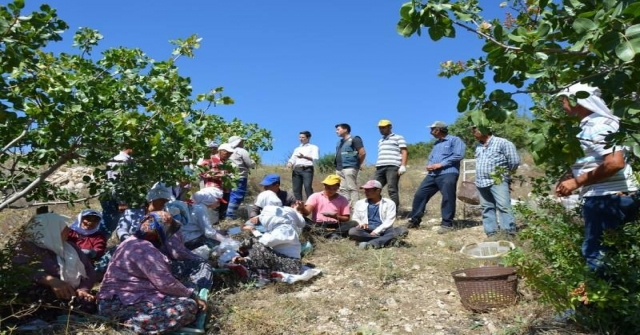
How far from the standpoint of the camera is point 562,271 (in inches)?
140

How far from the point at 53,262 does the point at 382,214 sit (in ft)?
11.8

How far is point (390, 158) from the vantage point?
7691mm

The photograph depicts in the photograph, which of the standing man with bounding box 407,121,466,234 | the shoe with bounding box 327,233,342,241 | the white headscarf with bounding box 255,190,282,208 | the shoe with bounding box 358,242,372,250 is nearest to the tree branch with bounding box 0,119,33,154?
the white headscarf with bounding box 255,190,282,208

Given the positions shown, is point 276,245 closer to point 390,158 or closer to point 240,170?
point 240,170

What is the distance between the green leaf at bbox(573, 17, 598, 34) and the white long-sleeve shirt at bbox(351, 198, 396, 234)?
472 cm

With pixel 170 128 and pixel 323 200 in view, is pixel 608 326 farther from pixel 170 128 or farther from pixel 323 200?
pixel 323 200

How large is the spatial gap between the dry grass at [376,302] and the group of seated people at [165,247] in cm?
29

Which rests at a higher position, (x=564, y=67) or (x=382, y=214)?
(x=564, y=67)

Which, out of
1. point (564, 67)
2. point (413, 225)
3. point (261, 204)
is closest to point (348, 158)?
point (413, 225)

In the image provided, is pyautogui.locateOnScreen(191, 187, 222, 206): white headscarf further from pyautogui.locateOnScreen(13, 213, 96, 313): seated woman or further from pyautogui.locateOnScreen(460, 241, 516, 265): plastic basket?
pyautogui.locateOnScreen(460, 241, 516, 265): plastic basket

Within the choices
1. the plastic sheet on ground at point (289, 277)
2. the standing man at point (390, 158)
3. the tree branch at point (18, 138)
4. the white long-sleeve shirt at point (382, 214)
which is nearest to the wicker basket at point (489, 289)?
the plastic sheet on ground at point (289, 277)

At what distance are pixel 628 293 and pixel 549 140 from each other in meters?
1.43

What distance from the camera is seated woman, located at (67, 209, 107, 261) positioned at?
5.29m

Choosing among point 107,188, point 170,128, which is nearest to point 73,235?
point 107,188
